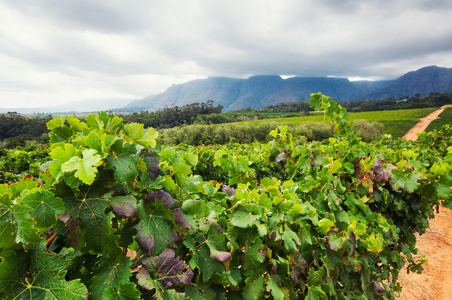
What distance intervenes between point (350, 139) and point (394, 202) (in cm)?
115

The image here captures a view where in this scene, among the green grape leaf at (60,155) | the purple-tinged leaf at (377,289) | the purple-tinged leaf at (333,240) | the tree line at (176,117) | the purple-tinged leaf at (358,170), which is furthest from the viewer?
the tree line at (176,117)

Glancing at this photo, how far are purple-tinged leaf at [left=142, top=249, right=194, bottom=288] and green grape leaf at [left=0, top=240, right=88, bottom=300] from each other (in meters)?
0.28

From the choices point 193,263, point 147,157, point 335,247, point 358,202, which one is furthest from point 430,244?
point 147,157

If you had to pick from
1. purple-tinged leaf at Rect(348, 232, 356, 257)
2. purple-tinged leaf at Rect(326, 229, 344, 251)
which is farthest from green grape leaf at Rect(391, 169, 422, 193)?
purple-tinged leaf at Rect(326, 229, 344, 251)

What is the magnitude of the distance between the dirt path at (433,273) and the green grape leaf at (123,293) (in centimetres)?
568

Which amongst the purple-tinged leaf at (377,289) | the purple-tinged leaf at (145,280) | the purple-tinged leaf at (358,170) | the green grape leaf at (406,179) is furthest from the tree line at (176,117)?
the purple-tinged leaf at (145,280)

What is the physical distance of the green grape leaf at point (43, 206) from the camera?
2.64 feet

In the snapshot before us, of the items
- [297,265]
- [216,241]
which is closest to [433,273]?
[297,265]

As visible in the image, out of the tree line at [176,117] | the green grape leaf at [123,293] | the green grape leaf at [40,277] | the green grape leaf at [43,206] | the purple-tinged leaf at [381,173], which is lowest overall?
the tree line at [176,117]

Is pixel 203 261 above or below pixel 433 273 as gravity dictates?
above

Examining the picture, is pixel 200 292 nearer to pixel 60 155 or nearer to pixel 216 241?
pixel 216 241

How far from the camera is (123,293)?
880 millimetres

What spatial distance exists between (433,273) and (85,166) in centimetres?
759

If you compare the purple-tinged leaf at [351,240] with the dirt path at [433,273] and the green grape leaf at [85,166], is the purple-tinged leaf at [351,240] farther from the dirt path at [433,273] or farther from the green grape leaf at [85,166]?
the dirt path at [433,273]
